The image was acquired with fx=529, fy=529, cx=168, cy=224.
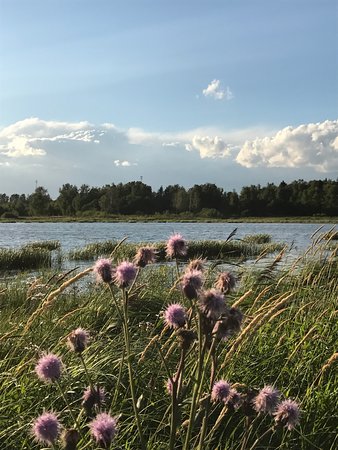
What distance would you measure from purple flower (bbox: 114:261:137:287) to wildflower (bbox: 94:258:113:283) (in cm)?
4

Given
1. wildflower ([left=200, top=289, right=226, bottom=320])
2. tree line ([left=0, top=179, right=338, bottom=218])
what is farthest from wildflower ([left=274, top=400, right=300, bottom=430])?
tree line ([left=0, top=179, right=338, bottom=218])

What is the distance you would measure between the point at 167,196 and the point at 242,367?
399ft

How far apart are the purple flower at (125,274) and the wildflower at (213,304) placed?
0.34 meters

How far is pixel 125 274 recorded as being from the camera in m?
1.88

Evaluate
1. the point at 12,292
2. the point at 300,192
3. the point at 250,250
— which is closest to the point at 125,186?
the point at 300,192

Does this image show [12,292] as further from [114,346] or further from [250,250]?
[250,250]

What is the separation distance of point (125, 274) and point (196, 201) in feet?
376

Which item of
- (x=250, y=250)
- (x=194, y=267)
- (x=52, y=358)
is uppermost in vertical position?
(x=194, y=267)

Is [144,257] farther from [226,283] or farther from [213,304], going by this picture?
[213,304]

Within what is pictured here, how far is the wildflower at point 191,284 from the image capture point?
5.51ft

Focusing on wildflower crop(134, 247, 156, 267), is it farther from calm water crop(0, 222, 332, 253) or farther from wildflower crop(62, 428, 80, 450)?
calm water crop(0, 222, 332, 253)

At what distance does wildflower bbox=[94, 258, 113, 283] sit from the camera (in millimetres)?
1928

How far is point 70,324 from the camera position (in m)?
5.29

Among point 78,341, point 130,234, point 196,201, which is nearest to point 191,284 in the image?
point 78,341
